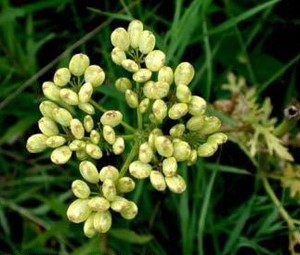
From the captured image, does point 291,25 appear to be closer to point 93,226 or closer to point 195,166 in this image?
point 195,166

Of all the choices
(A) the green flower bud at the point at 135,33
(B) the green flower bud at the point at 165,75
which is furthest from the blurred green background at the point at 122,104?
(B) the green flower bud at the point at 165,75

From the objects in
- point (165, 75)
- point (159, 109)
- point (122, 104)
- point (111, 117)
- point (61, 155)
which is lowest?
point (61, 155)

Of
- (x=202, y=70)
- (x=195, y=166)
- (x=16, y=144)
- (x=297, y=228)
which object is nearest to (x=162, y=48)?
(x=202, y=70)

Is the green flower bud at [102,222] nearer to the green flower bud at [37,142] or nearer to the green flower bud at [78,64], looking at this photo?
the green flower bud at [37,142]

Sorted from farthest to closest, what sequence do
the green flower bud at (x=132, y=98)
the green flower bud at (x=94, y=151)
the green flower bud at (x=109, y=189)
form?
the green flower bud at (x=132, y=98) < the green flower bud at (x=94, y=151) < the green flower bud at (x=109, y=189)

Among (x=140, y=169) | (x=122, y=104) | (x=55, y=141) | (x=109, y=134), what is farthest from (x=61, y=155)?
(x=122, y=104)

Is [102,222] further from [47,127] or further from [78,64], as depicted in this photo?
[78,64]

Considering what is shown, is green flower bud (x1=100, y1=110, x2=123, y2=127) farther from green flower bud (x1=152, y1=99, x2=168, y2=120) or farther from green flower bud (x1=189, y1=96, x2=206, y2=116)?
green flower bud (x1=189, y1=96, x2=206, y2=116)
